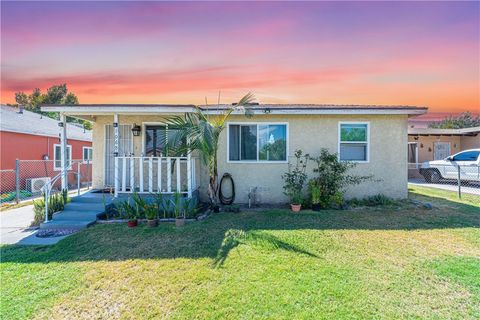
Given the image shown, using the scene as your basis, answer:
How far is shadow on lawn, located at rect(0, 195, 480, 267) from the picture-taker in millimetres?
4387

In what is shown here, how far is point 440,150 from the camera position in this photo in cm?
1709

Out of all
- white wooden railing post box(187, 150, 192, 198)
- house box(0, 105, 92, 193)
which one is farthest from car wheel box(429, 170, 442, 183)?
house box(0, 105, 92, 193)

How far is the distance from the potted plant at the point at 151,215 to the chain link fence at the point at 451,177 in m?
12.1

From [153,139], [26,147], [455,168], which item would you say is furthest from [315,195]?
[26,147]

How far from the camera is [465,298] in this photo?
2.99 m

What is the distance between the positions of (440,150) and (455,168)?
5685 mm

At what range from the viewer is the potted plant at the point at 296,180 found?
7461mm

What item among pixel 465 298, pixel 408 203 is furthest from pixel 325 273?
pixel 408 203

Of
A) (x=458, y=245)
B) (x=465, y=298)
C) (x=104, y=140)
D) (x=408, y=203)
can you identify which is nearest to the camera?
(x=465, y=298)

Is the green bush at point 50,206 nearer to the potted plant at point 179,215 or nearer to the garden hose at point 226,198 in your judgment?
the potted plant at point 179,215

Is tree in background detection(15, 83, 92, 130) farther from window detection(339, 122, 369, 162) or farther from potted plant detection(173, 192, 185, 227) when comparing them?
window detection(339, 122, 369, 162)

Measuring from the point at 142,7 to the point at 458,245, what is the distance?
416 inches

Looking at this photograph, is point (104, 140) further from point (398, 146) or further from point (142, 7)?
point (398, 146)

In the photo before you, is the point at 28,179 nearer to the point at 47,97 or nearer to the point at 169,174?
the point at 169,174
